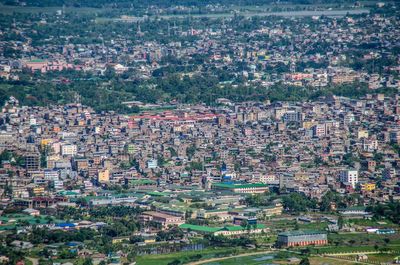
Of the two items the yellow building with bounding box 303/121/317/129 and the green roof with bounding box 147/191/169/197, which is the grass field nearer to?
the green roof with bounding box 147/191/169/197

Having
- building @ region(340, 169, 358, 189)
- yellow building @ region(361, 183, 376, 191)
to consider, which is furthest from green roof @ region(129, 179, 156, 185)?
yellow building @ region(361, 183, 376, 191)

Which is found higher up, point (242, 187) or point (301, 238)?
point (301, 238)

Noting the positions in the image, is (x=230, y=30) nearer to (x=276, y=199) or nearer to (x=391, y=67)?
(x=391, y=67)

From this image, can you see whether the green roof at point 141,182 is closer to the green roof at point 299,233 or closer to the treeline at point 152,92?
the green roof at point 299,233

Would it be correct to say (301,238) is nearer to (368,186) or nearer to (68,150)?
(368,186)

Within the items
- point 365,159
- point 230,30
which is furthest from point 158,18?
point 365,159

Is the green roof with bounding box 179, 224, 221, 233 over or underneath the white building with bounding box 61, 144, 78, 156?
over

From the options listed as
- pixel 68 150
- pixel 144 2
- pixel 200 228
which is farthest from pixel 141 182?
pixel 144 2

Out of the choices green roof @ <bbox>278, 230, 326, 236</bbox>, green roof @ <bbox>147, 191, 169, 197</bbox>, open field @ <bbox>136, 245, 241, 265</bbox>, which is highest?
green roof @ <bbox>278, 230, 326, 236</bbox>
